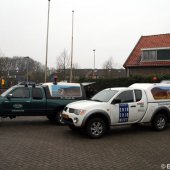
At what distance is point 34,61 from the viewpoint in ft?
312

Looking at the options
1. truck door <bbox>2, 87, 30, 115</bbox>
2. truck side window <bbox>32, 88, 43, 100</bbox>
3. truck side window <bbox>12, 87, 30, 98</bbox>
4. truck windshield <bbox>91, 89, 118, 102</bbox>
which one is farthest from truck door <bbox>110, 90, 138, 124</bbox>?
truck side window <bbox>12, 87, 30, 98</bbox>

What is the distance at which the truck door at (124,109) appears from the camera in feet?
33.3

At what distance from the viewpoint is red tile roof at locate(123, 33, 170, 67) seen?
36222 millimetres

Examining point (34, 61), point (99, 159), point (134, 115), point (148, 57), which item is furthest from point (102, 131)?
point (34, 61)

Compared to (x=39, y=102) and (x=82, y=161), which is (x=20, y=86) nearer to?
(x=39, y=102)

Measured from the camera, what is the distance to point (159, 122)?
11266mm

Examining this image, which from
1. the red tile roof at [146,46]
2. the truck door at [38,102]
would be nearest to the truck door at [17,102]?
the truck door at [38,102]

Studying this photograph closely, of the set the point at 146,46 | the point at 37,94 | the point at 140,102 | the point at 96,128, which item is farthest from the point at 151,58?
the point at 96,128

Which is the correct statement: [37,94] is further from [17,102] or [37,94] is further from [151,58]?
[151,58]

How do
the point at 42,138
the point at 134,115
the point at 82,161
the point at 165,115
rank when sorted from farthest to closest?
the point at 165,115 → the point at 134,115 → the point at 42,138 → the point at 82,161

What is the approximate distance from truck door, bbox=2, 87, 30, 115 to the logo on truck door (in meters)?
4.31

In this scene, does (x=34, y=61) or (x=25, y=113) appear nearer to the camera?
(x=25, y=113)

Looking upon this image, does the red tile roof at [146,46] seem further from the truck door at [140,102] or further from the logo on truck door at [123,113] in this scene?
the logo on truck door at [123,113]

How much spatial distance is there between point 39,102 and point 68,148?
4730mm
